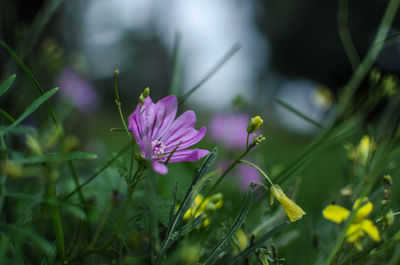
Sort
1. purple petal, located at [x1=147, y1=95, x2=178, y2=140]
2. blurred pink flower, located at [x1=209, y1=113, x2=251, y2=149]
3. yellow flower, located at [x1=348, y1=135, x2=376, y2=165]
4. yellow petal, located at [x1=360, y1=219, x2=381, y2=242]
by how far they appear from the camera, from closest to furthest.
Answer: yellow petal, located at [x1=360, y1=219, x2=381, y2=242]
purple petal, located at [x1=147, y1=95, x2=178, y2=140]
yellow flower, located at [x1=348, y1=135, x2=376, y2=165]
blurred pink flower, located at [x1=209, y1=113, x2=251, y2=149]

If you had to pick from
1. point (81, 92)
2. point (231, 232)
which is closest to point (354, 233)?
point (231, 232)

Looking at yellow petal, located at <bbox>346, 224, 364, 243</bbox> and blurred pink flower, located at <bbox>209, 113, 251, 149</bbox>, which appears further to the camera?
blurred pink flower, located at <bbox>209, 113, 251, 149</bbox>

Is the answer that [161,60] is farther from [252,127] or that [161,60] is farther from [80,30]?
[252,127]

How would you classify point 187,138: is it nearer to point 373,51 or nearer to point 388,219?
point 388,219

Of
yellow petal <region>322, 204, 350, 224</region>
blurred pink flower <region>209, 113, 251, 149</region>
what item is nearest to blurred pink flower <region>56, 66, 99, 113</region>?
blurred pink flower <region>209, 113, 251, 149</region>

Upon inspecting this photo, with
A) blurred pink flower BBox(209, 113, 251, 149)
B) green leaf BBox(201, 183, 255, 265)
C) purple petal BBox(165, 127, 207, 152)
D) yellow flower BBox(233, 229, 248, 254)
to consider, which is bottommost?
blurred pink flower BBox(209, 113, 251, 149)

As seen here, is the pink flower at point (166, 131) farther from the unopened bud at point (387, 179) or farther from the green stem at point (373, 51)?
the green stem at point (373, 51)

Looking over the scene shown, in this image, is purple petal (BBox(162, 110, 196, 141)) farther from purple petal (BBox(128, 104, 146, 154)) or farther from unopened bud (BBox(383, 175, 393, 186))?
unopened bud (BBox(383, 175, 393, 186))

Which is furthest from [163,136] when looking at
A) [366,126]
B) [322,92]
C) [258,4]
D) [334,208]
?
[258,4]

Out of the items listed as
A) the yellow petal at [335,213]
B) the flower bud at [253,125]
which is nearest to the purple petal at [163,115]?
the flower bud at [253,125]
